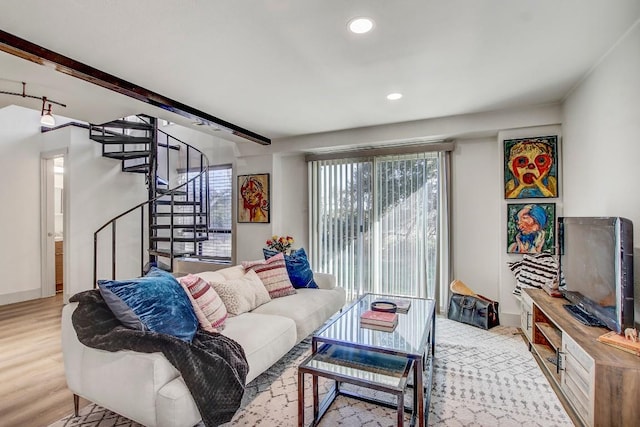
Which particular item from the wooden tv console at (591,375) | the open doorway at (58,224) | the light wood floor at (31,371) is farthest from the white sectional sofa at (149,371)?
the open doorway at (58,224)

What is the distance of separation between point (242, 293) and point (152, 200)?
217 centimetres

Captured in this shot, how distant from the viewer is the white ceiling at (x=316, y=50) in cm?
185

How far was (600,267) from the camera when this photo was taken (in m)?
2.12

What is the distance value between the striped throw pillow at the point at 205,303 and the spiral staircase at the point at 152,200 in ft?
6.55

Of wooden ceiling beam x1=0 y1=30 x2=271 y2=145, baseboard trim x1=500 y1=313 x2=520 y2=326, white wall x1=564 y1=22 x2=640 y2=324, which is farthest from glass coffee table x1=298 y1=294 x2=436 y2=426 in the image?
wooden ceiling beam x1=0 y1=30 x2=271 y2=145

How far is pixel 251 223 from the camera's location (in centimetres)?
510

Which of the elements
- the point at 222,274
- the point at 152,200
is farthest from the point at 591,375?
the point at 152,200

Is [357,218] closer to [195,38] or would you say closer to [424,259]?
[424,259]

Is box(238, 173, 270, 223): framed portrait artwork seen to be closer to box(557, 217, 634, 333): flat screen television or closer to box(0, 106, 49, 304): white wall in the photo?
box(0, 106, 49, 304): white wall

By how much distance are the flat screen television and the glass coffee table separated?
1082 mm

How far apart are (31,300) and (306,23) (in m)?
5.61

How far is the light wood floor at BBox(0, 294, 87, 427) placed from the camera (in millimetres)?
2084

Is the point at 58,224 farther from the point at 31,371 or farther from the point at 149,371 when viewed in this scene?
the point at 149,371

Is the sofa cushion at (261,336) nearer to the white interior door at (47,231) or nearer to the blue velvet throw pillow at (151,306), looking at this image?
the blue velvet throw pillow at (151,306)
